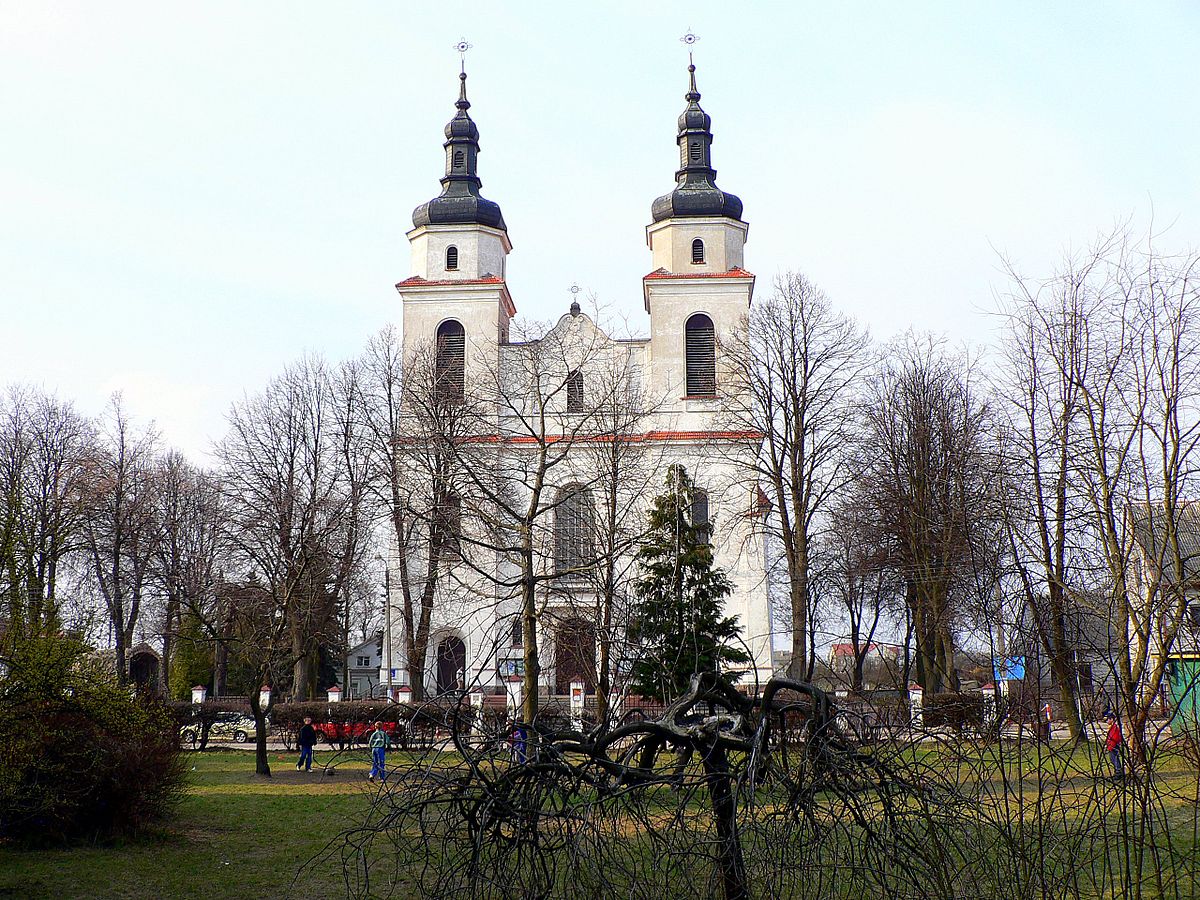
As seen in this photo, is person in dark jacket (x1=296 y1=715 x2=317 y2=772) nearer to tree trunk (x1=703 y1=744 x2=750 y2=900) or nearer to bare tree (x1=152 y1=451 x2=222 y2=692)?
bare tree (x1=152 y1=451 x2=222 y2=692)

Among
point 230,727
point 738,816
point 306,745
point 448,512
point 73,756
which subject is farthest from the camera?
point 230,727

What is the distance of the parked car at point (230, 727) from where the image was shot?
29.1 m

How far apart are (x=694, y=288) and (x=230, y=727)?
1974cm

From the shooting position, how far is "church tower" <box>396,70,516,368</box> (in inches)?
1489

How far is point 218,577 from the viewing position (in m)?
37.4

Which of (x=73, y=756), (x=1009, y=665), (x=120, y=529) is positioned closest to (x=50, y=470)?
(x=120, y=529)

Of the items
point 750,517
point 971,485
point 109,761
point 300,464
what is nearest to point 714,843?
point 109,761

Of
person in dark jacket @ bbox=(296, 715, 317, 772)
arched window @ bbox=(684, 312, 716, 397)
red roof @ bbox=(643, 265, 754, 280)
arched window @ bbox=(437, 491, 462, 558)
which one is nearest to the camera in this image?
person in dark jacket @ bbox=(296, 715, 317, 772)

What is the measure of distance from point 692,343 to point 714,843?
33584 mm

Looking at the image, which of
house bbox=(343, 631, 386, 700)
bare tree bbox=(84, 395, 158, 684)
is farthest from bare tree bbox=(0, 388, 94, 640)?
house bbox=(343, 631, 386, 700)

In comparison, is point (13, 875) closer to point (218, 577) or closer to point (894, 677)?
point (894, 677)

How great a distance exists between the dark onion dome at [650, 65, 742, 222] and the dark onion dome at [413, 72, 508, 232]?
5.87 m

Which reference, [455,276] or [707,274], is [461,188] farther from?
[707,274]

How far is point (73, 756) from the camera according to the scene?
12.1 metres
